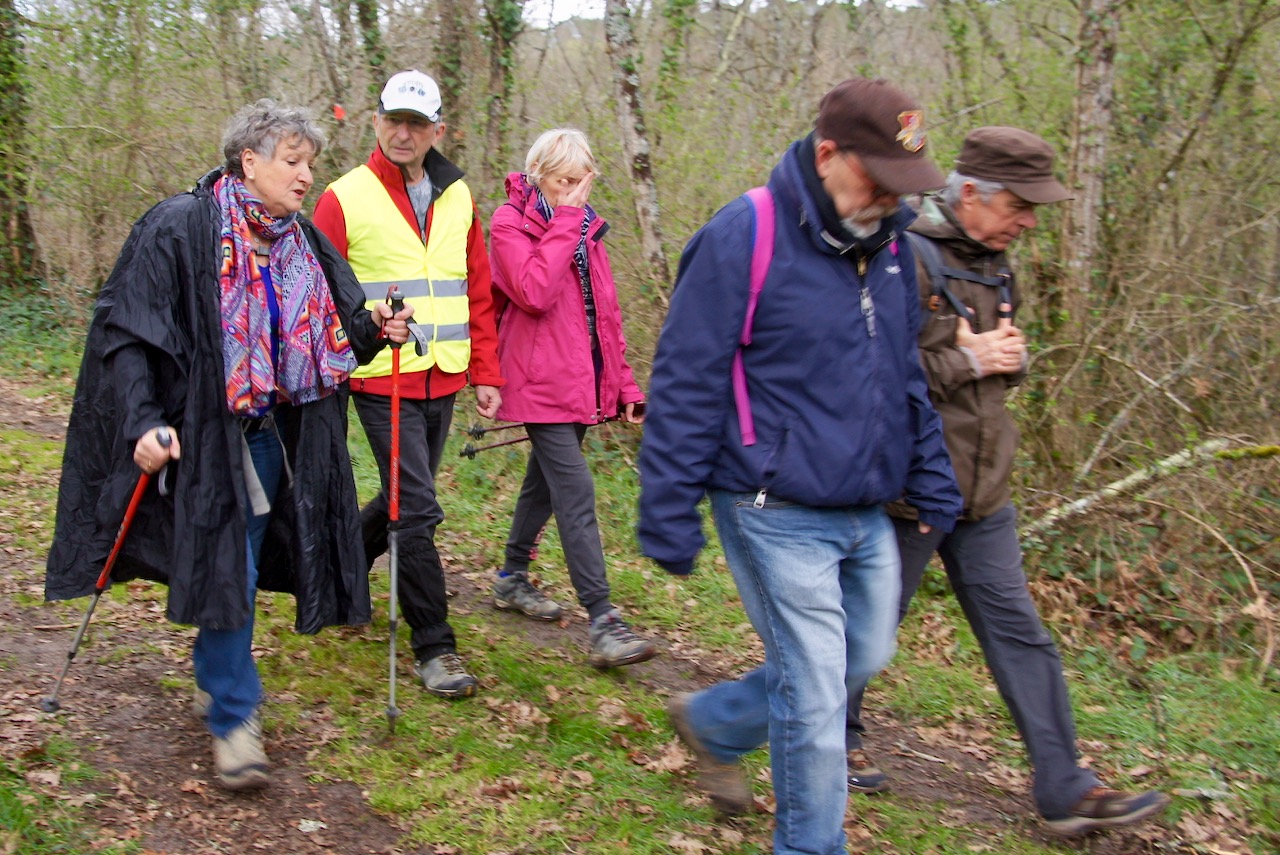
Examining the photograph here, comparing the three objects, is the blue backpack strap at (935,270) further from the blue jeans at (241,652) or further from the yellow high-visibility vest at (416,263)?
the blue jeans at (241,652)

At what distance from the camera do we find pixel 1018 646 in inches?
152

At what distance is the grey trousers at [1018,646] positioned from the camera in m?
3.83

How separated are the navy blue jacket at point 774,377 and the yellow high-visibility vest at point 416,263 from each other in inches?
69.1

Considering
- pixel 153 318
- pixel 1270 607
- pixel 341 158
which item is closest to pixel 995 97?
pixel 1270 607

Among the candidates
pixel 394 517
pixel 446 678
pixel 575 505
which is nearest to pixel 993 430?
pixel 575 505

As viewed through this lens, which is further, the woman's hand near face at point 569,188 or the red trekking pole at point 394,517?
the woman's hand near face at point 569,188

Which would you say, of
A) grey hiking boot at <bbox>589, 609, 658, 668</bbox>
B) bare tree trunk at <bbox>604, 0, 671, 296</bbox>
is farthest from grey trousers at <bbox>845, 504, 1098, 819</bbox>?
bare tree trunk at <bbox>604, 0, 671, 296</bbox>

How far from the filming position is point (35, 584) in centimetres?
560

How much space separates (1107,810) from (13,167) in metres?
11.9

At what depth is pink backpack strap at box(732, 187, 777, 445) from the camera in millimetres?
2988

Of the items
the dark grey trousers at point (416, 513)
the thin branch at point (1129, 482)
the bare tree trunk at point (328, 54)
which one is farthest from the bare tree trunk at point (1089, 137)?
the bare tree trunk at point (328, 54)

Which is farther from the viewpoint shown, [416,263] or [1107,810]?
[416,263]

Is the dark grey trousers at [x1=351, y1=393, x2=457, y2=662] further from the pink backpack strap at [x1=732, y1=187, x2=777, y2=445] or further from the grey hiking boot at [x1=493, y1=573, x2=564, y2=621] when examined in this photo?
the pink backpack strap at [x1=732, y1=187, x2=777, y2=445]

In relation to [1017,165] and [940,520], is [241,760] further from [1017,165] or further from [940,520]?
[1017,165]
